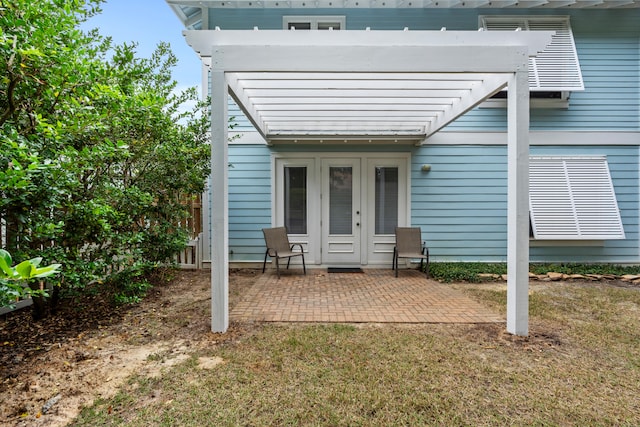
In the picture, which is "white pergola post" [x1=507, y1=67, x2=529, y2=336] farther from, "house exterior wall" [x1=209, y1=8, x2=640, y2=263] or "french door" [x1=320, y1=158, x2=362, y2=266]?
"french door" [x1=320, y1=158, x2=362, y2=266]

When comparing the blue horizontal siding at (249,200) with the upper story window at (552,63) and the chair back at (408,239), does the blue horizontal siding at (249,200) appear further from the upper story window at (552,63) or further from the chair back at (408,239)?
the upper story window at (552,63)

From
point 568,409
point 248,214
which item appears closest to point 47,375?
point 568,409

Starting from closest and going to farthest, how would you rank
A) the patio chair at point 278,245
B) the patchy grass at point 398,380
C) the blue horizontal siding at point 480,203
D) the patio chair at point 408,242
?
the patchy grass at point 398,380
the patio chair at point 278,245
the patio chair at point 408,242
the blue horizontal siding at point 480,203

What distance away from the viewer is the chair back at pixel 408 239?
19.4ft

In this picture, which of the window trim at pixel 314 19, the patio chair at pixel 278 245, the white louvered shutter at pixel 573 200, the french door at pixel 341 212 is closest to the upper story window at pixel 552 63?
the white louvered shutter at pixel 573 200

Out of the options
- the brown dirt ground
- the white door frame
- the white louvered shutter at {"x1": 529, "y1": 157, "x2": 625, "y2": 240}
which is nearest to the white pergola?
the brown dirt ground

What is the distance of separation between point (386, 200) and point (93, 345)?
5228mm

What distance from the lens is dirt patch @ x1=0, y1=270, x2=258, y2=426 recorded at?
207cm

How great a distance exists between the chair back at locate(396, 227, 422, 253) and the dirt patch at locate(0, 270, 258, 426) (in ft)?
10.8

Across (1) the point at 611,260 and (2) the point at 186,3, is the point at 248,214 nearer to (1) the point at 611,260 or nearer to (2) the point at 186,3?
(2) the point at 186,3

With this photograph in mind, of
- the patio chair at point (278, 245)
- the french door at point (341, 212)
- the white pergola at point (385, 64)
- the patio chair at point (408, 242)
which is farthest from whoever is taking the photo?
the french door at point (341, 212)

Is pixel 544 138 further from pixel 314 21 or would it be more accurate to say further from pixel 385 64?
pixel 314 21

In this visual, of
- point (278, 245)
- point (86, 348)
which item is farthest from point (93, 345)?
point (278, 245)

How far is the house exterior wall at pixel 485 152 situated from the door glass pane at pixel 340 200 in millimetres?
530
